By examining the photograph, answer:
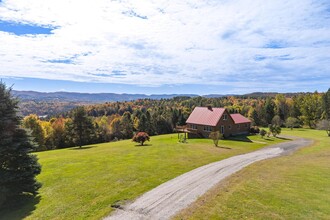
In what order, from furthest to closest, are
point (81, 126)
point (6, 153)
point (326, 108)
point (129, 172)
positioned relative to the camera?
point (326, 108) → point (81, 126) → point (129, 172) → point (6, 153)

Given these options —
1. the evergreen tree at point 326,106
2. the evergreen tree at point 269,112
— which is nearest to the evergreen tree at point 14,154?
the evergreen tree at point 269,112

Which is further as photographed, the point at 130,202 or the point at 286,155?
the point at 286,155

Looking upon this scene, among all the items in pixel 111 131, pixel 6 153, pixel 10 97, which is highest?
pixel 10 97

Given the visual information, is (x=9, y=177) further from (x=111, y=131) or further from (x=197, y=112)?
(x=111, y=131)

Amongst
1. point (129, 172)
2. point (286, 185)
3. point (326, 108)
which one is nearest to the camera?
point (286, 185)

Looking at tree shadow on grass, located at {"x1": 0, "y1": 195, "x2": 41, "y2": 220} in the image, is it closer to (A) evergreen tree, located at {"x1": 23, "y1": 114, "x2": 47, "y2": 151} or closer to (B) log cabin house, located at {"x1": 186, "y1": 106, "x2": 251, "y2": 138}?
(B) log cabin house, located at {"x1": 186, "y1": 106, "x2": 251, "y2": 138}

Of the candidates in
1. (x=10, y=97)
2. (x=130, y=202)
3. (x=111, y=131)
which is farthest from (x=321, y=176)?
(x=111, y=131)

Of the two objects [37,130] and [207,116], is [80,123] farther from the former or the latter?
[207,116]

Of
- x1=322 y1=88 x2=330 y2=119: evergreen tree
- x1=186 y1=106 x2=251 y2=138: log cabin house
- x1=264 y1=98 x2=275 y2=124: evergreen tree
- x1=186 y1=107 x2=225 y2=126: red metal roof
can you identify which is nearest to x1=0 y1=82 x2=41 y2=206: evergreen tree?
x1=186 y1=106 x2=251 y2=138: log cabin house
